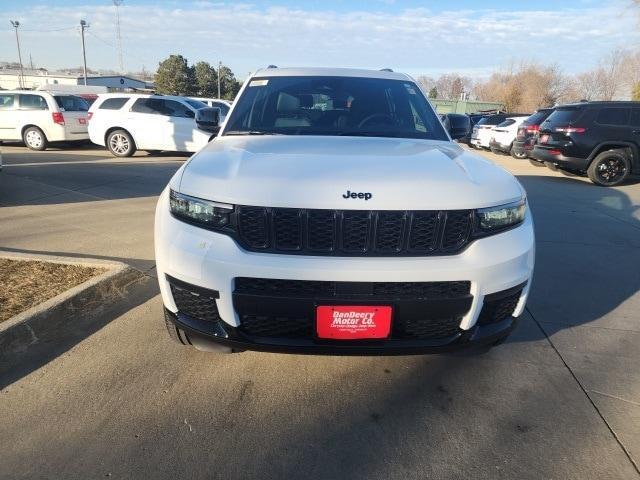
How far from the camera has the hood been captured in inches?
85.7

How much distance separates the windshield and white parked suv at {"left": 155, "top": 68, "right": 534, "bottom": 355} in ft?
3.30

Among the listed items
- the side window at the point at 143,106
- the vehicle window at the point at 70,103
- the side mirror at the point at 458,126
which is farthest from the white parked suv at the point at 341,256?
the vehicle window at the point at 70,103

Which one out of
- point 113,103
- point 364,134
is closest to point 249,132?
point 364,134

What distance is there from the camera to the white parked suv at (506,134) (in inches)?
622

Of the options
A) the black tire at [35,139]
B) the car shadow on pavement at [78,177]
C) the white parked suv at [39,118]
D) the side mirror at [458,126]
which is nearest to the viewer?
the side mirror at [458,126]

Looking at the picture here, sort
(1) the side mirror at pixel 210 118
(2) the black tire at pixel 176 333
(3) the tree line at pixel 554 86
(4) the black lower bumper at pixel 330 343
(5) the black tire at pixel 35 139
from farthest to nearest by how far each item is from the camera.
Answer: (3) the tree line at pixel 554 86 < (5) the black tire at pixel 35 139 < (1) the side mirror at pixel 210 118 < (2) the black tire at pixel 176 333 < (4) the black lower bumper at pixel 330 343

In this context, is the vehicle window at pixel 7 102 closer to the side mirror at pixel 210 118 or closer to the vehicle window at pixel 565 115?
the side mirror at pixel 210 118

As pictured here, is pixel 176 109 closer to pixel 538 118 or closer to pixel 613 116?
pixel 538 118

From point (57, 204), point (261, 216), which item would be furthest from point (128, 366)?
point (57, 204)

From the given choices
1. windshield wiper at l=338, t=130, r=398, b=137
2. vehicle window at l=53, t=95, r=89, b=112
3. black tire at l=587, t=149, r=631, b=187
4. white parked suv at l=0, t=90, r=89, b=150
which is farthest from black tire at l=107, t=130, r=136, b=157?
black tire at l=587, t=149, r=631, b=187

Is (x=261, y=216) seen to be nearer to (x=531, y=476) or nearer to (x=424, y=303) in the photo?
(x=424, y=303)

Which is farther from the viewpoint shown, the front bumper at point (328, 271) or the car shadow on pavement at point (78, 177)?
the car shadow on pavement at point (78, 177)

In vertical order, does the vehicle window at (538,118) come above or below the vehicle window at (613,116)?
below

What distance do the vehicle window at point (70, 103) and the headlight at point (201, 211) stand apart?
1332 centimetres
